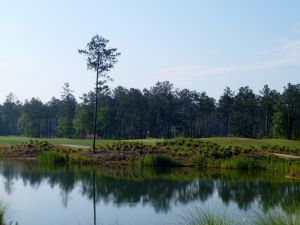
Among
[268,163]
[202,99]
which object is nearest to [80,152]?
[268,163]

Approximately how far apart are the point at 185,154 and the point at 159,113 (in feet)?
172

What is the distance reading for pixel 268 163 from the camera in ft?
103

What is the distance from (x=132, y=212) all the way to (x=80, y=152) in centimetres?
2232

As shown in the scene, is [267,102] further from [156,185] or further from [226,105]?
[156,185]

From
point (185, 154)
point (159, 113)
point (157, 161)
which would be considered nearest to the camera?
point (157, 161)

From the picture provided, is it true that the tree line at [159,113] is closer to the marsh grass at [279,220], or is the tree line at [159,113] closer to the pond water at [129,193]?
the pond water at [129,193]

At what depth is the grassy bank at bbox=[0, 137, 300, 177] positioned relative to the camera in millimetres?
32688

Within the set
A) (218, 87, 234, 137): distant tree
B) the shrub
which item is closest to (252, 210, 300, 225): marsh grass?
the shrub

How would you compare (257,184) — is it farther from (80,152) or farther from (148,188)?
(80,152)

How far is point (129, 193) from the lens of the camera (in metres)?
21.2

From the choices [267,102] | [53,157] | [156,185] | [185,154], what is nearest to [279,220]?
[156,185]

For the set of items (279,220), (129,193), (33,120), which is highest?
(33,120)

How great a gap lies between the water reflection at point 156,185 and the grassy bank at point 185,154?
8.67 ft

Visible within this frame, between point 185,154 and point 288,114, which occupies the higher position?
point 288,114
